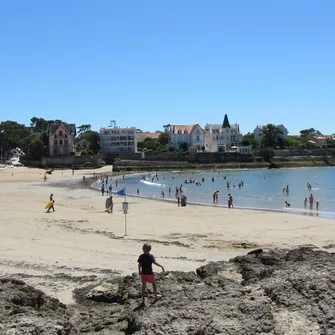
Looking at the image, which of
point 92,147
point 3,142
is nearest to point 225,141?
point 92,147

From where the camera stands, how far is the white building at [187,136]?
130375 millimetres

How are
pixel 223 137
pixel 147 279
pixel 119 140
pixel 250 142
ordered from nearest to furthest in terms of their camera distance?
pixel 147 279
pixel 119 140
pixel 250 142
pixel 223 137

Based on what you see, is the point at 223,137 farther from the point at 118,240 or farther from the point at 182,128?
the point at 118,240

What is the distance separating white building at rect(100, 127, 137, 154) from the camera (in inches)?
4963

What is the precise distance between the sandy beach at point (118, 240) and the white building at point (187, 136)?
103m

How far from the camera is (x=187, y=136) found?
132 meters

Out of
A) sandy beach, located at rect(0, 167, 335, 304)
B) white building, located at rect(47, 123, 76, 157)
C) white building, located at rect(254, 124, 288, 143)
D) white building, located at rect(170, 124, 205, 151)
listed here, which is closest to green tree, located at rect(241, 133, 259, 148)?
white building, located at rect(254, 124, 288, 143)

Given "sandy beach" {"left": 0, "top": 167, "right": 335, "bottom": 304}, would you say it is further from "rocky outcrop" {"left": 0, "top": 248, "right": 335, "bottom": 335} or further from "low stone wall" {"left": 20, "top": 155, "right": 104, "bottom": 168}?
"low stone wall" {"left": 20, "top": 155, "right": 104, "bottom": 168}

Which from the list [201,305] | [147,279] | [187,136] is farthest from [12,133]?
[201,305]

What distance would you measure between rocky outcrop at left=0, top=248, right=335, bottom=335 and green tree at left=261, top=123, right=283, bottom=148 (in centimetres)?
13029

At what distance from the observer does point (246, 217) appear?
2597cm

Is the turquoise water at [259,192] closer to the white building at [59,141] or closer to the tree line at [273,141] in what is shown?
the white building at [59,141]

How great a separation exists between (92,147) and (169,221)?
105 metres

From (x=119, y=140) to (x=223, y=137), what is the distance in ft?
111
